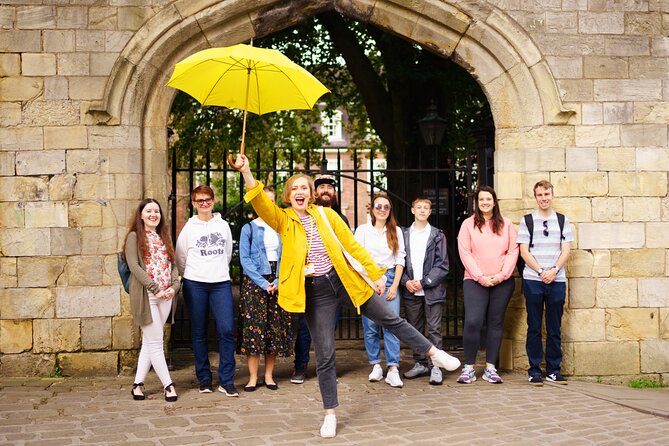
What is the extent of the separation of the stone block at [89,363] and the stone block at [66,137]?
1854 mm

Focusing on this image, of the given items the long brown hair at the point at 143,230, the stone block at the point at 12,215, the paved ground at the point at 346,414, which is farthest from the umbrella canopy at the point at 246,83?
the stone block at the point at 12,215

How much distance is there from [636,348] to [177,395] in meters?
4.12

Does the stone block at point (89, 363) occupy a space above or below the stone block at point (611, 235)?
below

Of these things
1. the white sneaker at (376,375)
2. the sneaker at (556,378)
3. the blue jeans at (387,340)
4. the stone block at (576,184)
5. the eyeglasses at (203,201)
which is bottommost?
the sneaker at (556,378)

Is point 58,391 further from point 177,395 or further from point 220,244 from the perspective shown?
point 220,244

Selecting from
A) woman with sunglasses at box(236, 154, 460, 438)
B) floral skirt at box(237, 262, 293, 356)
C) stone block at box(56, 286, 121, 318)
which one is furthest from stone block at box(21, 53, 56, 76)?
woman with sunglasses at box(236, 154, 460, 438)

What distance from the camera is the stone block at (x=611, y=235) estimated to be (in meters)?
7.01

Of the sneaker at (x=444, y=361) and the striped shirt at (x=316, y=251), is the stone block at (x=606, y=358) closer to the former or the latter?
the sneaker at (x=444, y=361)

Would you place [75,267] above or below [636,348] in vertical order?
Result: above

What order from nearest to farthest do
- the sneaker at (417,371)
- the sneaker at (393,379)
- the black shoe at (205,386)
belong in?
the black shoe at (205,386) → the sneaker at (393,379) → the sneaker at (417,371)

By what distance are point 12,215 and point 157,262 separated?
1.78 m

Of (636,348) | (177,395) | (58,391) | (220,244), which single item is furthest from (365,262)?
(636,348)

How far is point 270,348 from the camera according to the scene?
6262mm

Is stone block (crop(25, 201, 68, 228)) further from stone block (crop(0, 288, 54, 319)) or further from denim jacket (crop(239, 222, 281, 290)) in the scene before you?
denim jacket (crop(239, 222, 281, 290))
